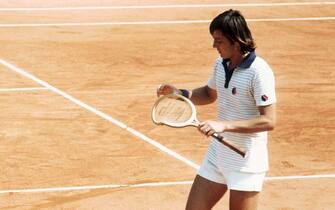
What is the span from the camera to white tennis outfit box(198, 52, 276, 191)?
7250mm

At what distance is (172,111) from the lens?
7445 millimetres

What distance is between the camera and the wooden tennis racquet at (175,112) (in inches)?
287

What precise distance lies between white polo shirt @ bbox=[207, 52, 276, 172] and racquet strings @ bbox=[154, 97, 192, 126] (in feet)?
1.01

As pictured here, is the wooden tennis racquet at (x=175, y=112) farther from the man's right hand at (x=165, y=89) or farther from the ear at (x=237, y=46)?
the ear at (x=237, y=46)

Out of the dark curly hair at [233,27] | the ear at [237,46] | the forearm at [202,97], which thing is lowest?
the forearm at [202,97]

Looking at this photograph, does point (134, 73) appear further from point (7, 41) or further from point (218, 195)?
point (218, 195)

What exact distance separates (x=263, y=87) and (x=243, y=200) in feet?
2.96

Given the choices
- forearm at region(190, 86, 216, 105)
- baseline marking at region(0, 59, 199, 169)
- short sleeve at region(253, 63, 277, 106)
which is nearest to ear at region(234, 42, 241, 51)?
short sleeve at region(253, 63, 277, 106)

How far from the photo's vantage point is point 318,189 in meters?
11.4

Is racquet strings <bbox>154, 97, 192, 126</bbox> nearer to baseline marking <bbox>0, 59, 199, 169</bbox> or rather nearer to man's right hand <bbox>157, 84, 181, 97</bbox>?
man's right hand <bbox>157, 84, 181, 97</bbox>

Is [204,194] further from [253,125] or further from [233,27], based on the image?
[233,27]

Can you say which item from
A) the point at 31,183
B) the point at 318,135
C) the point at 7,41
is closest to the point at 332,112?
the point at 318,135

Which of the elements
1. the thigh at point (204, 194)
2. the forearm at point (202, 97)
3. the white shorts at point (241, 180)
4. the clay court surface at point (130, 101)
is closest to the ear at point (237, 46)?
the forearm at point (202, 97)

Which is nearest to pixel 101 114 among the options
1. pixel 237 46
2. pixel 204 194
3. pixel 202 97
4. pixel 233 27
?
pixel 202 97
